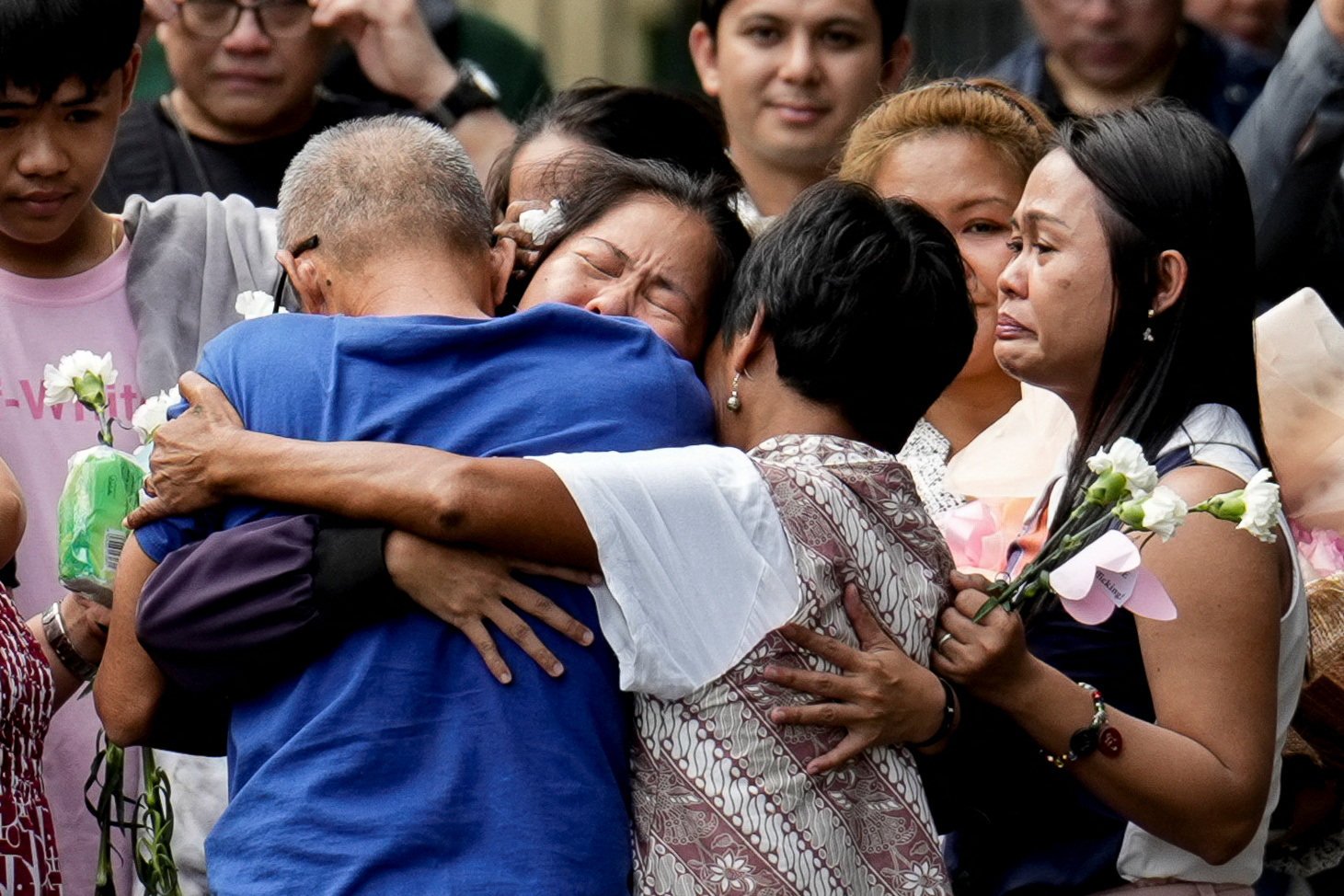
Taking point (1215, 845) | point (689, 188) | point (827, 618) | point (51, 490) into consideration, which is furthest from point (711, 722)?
point (51, 490)

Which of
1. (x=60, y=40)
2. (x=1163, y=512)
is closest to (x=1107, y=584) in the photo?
(x=1163, y=512)

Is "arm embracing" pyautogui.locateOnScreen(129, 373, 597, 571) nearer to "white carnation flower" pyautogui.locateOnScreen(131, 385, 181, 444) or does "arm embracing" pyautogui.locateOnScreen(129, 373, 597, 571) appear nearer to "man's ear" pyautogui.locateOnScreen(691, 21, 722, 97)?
"white carnation flower" pyautogui.locateOnScreen(131, 385, 181, 444)

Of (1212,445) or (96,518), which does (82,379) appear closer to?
(96,518)

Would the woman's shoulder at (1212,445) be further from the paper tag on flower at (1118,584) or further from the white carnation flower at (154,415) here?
the white carnation flower at (154,415)

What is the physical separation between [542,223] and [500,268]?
22 centimetres

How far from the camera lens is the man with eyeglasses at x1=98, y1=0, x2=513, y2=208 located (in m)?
4.56

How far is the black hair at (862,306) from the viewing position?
8.66 feet

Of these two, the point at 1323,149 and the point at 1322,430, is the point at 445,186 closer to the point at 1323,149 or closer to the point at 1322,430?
the point at 1322,430

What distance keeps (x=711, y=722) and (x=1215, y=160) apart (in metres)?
1.15

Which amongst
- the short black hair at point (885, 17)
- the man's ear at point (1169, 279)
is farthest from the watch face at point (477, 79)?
the man's ear at point (1169, 279)

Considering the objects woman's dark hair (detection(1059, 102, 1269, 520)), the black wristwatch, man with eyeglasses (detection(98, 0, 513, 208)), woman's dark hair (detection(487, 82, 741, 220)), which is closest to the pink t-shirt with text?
woman's dark hair (detection(487, 82, 741, 220))

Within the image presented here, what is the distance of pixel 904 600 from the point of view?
8.59 ft

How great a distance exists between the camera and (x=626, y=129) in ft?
12.9

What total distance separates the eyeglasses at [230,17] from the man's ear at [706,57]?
93 centimetres
